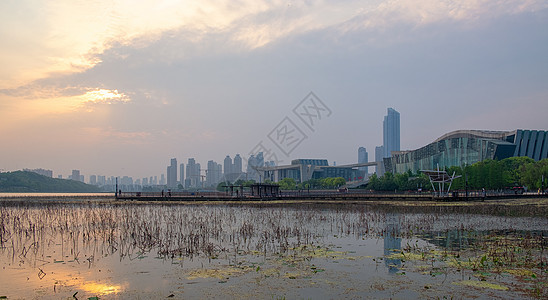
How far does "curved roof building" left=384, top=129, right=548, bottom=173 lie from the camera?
103m

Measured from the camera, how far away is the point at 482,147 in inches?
4141

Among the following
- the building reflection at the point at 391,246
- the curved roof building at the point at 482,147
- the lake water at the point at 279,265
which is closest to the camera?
the lake water at the point at 279,265

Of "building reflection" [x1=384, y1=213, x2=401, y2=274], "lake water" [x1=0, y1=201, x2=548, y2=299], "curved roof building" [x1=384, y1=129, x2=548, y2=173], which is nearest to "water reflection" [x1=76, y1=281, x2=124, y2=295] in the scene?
"lake water" [x1=0, y1=201, x2=548, y2=299]

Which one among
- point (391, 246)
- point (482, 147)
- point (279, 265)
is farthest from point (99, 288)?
point (482, 147)

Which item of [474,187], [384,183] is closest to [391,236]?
[474,187]

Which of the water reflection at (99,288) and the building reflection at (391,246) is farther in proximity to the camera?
the building reflection at (391,246)

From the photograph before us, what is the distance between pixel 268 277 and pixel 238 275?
1.00 metres

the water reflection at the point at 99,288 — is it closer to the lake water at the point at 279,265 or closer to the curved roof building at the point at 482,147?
the lake water at the point at 279,265

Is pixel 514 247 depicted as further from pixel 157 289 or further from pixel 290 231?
pixel 157 289

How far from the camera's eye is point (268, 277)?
11969 mm

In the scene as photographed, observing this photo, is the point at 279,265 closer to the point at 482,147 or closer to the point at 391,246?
the point at 391,246

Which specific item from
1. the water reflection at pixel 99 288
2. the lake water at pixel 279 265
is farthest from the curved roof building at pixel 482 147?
the water reflection at pixel 99 288

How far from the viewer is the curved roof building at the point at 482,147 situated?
102688mm

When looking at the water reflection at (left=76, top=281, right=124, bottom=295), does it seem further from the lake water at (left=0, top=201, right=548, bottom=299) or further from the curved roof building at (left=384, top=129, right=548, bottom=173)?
the curved roof building at (left=384, top=129, right=548, bottom=173)
